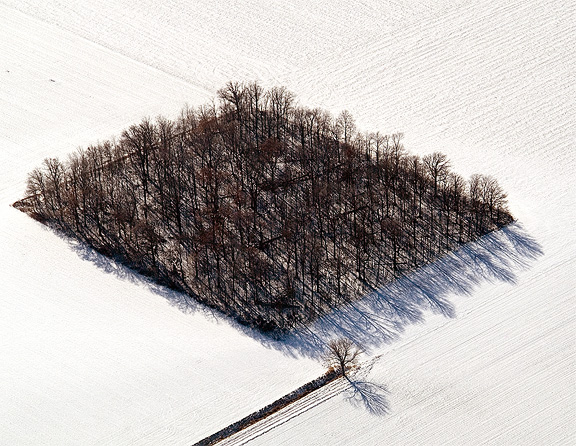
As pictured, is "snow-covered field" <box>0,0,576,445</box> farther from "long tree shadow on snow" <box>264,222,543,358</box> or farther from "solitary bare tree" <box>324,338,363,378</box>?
"solitary bare tree" <box>324,338,363,378</box>

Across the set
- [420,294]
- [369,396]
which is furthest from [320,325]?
Result: [420,294]

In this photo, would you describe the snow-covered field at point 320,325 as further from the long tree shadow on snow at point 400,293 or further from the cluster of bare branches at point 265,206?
the cluster of bare branches at point 265,206

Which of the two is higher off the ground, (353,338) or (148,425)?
(353,338)

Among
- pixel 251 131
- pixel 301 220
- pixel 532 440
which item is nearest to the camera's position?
pixel 532 440

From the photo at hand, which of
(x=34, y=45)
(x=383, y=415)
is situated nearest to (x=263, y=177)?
(x=383, y=415)

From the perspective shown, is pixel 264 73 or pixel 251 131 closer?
pixel 251 131

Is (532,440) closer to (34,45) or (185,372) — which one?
(185,372)

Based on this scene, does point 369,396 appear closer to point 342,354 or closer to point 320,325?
point 342,354

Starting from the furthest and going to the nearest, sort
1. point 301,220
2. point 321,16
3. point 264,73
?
1. point 321,16
2. point 264,73
3. point 301,220
